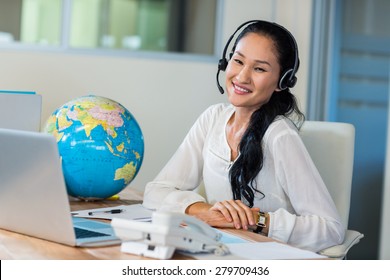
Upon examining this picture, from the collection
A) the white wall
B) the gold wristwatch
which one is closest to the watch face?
the gold wristwatch

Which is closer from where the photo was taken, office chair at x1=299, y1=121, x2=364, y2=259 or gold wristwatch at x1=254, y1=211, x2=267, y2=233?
gold wristwatch at x1=254, y1=211, x2=267, y2=233

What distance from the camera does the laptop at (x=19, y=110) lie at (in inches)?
84.2

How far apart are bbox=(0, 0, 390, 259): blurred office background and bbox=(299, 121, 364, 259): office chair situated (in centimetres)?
128

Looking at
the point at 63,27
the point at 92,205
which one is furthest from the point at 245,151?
the point at 63,27

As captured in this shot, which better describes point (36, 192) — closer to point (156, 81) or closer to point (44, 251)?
point (44, 251)

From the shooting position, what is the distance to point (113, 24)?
3834 millimetres

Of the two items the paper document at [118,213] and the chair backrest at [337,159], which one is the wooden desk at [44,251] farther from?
the chair backrest at [337,159]

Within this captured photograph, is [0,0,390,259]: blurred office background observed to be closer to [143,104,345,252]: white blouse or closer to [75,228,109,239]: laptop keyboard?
[143,104,345,252]: white blouse

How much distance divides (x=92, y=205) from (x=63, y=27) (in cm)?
186

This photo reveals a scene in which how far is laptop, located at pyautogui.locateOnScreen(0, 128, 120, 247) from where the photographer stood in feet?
4.06

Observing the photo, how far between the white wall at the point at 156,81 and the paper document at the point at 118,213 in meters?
1.77

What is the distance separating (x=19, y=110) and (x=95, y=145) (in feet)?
1.52

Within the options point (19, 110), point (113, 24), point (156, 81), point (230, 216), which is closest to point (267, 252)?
point (230, 216)

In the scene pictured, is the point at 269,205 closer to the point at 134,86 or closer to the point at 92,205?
the point at 92,205
